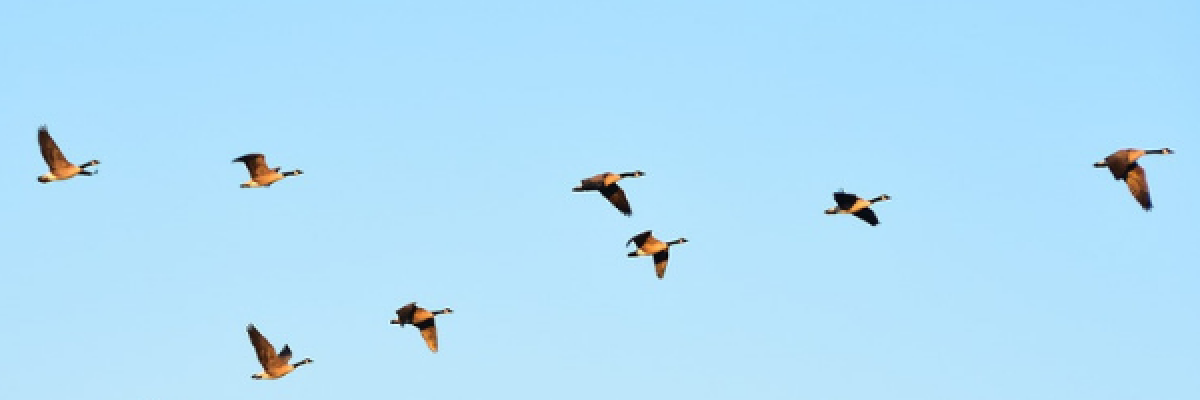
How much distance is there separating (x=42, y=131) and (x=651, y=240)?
16.8m

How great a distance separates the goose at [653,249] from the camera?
56438 millimetres

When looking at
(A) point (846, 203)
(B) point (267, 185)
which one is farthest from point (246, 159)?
(A) point (846, 203)

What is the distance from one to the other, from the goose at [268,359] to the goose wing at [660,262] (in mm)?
10460

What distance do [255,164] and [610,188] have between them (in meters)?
10.1

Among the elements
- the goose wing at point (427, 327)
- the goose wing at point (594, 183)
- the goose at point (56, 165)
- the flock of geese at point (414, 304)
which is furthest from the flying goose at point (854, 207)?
the goose at point (56, 165)

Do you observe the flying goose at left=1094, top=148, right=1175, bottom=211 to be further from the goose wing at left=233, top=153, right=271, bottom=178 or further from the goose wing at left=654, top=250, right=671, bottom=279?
the goose wing at left=233, top=153, right=271, bottom=178

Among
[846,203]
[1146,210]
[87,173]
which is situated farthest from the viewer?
[87,173]

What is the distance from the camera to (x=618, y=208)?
57.2m

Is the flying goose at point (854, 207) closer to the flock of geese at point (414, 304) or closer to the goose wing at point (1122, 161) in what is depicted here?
the flock of geese at point (414, 304)

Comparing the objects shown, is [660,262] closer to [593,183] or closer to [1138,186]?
[593,183]

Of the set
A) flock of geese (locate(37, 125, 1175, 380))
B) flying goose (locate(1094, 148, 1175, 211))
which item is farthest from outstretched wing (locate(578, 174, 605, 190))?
flying goose (locate(1094, 148, 1175, 211))

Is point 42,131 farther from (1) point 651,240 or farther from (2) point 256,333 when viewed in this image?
(1) point 651,240

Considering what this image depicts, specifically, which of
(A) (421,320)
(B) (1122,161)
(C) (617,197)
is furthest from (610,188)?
(B) (1122,161)

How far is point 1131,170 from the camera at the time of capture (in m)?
52.5
